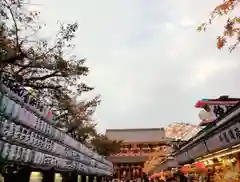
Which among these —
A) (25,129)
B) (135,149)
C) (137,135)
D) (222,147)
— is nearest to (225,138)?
(222,147)

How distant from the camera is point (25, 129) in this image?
5512 mm

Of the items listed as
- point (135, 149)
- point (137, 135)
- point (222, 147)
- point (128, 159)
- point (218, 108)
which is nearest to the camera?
point (222, 147)

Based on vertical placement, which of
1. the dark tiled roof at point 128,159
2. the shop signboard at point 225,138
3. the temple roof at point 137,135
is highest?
the temple roof at point 137,135

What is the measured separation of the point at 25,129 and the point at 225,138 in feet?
15.8

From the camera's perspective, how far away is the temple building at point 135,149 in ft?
171

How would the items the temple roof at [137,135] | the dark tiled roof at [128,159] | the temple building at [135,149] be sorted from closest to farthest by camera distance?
the dark tiled roof at [128,159] < the temple building at [135,149] < the temple roof at [137,135]

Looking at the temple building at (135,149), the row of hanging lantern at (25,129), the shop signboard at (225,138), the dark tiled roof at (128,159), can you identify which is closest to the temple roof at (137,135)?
the temple building at (135,149)

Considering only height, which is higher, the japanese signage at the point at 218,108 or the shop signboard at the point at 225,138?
the japanese signage at the point at 218,108

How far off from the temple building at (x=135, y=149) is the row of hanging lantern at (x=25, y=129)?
37.2 meters

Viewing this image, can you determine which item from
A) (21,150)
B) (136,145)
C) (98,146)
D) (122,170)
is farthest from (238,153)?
(136,145)

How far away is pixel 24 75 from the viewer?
31.3 ft

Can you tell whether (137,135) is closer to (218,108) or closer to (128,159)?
(128,159)

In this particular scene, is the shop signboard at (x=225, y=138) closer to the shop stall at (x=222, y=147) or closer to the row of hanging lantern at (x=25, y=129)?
the shop stall at (x=222, y=147)

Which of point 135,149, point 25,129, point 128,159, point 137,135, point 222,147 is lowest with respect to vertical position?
point 222,147
